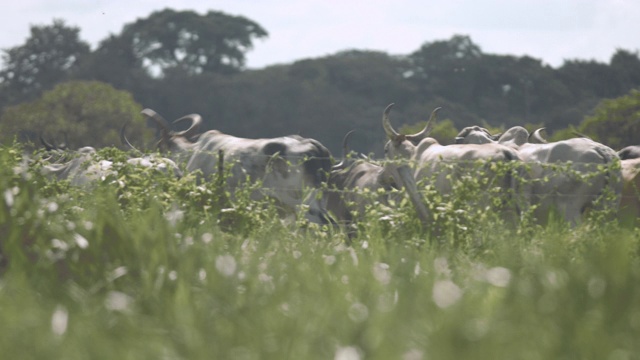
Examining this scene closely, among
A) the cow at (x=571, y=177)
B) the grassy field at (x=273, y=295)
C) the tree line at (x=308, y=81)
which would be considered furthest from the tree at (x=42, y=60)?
the grassy field at (x=273, y=295)

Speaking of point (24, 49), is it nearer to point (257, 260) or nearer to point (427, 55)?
point (427, 55)

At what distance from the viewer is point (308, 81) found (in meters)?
65.8

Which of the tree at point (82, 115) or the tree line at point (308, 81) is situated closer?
the tree at point (82, 115)

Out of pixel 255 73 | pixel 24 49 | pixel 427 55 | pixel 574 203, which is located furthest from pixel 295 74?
pixel 574 203

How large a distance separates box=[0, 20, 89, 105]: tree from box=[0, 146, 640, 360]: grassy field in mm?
55283

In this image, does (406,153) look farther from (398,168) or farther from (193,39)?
(193,39)

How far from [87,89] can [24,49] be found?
15.4 metres

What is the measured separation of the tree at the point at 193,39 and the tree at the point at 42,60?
315 cm

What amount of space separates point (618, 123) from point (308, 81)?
31.4m

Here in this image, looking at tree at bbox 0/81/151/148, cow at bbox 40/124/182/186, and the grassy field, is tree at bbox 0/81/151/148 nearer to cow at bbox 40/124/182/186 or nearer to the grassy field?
cow at bbox 40/124/182/186

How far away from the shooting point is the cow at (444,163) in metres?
9.11

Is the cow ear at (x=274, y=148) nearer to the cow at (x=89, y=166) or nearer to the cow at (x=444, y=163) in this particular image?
the cow at (x=444, y=163)

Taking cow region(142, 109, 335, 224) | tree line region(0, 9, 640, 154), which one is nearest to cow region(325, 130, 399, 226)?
cow region(142, 109, 335, 224)

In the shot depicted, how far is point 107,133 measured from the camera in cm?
4544
